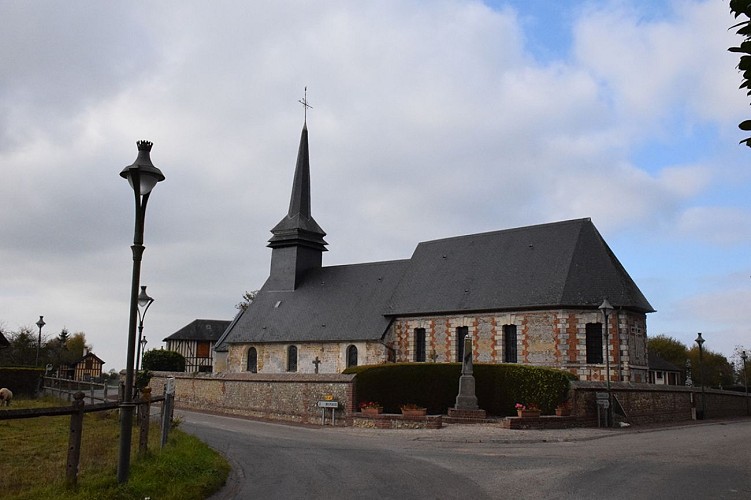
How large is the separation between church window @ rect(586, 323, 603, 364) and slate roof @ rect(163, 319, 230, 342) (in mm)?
38651

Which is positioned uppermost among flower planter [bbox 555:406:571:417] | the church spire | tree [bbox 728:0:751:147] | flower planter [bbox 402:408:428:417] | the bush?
the church spire

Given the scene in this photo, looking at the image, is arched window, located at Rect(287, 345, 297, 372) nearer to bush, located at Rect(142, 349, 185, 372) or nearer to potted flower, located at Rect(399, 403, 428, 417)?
bush, located at Rect(142, 349, 185, 372)

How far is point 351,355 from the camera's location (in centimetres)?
3550

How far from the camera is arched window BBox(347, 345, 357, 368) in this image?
3534 centimetres

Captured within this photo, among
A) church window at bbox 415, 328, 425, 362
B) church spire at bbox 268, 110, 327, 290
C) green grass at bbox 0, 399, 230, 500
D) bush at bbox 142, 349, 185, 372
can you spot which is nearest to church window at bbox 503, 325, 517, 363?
church window at bbox 415, 328, 425, 362

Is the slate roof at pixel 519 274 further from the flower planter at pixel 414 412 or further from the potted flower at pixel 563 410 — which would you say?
the flower planter at pixel 414 412

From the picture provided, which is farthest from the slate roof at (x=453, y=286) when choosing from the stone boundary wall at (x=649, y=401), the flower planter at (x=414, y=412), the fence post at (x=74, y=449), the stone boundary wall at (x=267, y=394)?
the fence post at (x=74, y=449)

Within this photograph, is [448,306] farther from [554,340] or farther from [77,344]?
[77,344]

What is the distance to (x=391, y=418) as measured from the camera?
870 inches

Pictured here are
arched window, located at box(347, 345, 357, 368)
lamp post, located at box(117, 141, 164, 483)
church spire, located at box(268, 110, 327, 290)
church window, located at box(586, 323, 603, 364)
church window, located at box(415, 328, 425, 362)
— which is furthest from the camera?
church spire, located at box(268, 110, 327, 290)

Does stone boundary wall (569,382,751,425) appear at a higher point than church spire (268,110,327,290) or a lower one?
lower

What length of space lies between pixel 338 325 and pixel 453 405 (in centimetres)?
1315

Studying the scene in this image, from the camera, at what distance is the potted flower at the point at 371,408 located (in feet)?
75.7

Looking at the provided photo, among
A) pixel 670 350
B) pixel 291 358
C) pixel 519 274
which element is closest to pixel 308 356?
pixel 291 358
